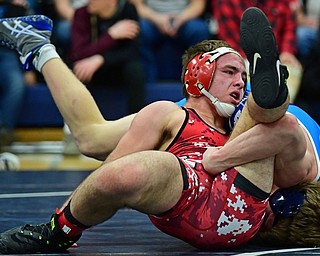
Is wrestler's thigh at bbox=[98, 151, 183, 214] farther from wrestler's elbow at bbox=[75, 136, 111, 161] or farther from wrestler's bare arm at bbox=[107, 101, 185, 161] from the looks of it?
wrestler's elbow at bbox=[75, 136, 111, 161]

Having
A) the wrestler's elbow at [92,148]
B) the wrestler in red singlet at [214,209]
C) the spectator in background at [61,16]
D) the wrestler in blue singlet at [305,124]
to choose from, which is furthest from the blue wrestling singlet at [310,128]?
the spectator in background at [61,16]

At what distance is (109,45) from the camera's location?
8227 millimetres

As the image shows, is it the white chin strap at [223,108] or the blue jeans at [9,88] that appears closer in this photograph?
the white chin strap at [223,108]

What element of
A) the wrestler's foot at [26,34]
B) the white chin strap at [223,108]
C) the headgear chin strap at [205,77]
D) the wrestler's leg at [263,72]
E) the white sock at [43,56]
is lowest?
the white sock at [43,56]

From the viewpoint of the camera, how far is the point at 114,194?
346 centimetres

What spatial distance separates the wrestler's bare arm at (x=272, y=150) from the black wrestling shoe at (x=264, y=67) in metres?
0.16

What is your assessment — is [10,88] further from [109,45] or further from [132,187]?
[132,187]

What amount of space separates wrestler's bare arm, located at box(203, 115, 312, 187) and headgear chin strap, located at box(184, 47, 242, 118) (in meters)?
0.26

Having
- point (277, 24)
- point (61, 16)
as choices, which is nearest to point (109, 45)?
point (61, 16)

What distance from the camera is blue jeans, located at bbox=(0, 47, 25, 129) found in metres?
8.33

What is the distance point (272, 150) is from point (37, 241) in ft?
3.26

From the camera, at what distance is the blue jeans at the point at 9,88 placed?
833 cm

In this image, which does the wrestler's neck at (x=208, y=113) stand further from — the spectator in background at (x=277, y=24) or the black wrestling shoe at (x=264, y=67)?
the spectator in background at (x=277, y=24)

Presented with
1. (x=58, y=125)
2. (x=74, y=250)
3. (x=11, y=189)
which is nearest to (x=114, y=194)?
(x=74, y=250)
